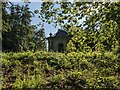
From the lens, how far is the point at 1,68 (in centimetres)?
1219

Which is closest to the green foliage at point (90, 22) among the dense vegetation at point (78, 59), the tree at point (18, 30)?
the dense vegetation at point (78, 59)

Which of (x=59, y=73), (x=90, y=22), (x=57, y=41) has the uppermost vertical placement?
(x=90, y=22)

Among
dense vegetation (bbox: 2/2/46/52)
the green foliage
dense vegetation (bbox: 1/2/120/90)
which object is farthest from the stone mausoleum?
the green foliage

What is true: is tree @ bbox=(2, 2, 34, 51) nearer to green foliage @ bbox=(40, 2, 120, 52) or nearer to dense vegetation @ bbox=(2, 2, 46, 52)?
dense vegetation @ bbox=(2, 2, 46, 52)

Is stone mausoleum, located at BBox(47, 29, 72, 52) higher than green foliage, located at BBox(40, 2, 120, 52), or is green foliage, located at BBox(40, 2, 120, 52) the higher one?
green foliage, located at BBox(40, 2, 120, 52)

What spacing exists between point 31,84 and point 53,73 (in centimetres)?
206

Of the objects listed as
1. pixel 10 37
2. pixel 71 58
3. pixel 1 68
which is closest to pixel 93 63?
pixel 71 58

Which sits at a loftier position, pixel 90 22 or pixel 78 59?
pixel 90 22

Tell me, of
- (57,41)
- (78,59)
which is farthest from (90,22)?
(57,41)

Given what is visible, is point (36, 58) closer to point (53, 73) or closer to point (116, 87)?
point (53, 73)

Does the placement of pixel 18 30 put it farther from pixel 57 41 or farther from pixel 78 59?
pixel 78 59

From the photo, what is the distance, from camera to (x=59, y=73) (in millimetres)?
11656

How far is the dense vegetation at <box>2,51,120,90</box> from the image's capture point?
957 centimetres

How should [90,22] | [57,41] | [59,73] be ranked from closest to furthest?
[90,22] → [59,73] → [57,41]
